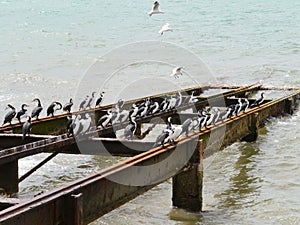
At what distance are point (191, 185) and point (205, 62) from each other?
23.4 metres

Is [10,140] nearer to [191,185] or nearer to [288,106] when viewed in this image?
[191,185]

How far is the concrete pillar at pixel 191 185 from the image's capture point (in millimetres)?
9992

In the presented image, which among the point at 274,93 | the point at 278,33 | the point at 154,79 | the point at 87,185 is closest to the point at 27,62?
the point at 154,79

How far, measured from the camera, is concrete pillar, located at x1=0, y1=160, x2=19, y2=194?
10664mm

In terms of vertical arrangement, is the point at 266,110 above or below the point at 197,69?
below

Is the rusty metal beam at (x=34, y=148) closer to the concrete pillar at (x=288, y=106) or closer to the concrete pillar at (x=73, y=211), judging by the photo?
the concrete pillar at (x=73, y=211)

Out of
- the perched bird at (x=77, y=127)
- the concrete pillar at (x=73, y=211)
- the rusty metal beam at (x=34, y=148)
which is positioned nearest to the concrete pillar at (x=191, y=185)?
the perched bird at (x=77, y=127)

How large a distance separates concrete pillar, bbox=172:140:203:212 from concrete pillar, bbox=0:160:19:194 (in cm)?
283

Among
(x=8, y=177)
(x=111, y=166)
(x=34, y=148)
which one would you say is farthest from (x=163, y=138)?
(x=8, y=177)

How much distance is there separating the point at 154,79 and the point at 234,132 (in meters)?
15.2

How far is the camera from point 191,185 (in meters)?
10.2

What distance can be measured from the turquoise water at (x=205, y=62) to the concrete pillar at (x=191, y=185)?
0.24m

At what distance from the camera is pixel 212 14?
59812 millimetres

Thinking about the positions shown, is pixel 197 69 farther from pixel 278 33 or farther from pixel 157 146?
pixel 157 146
